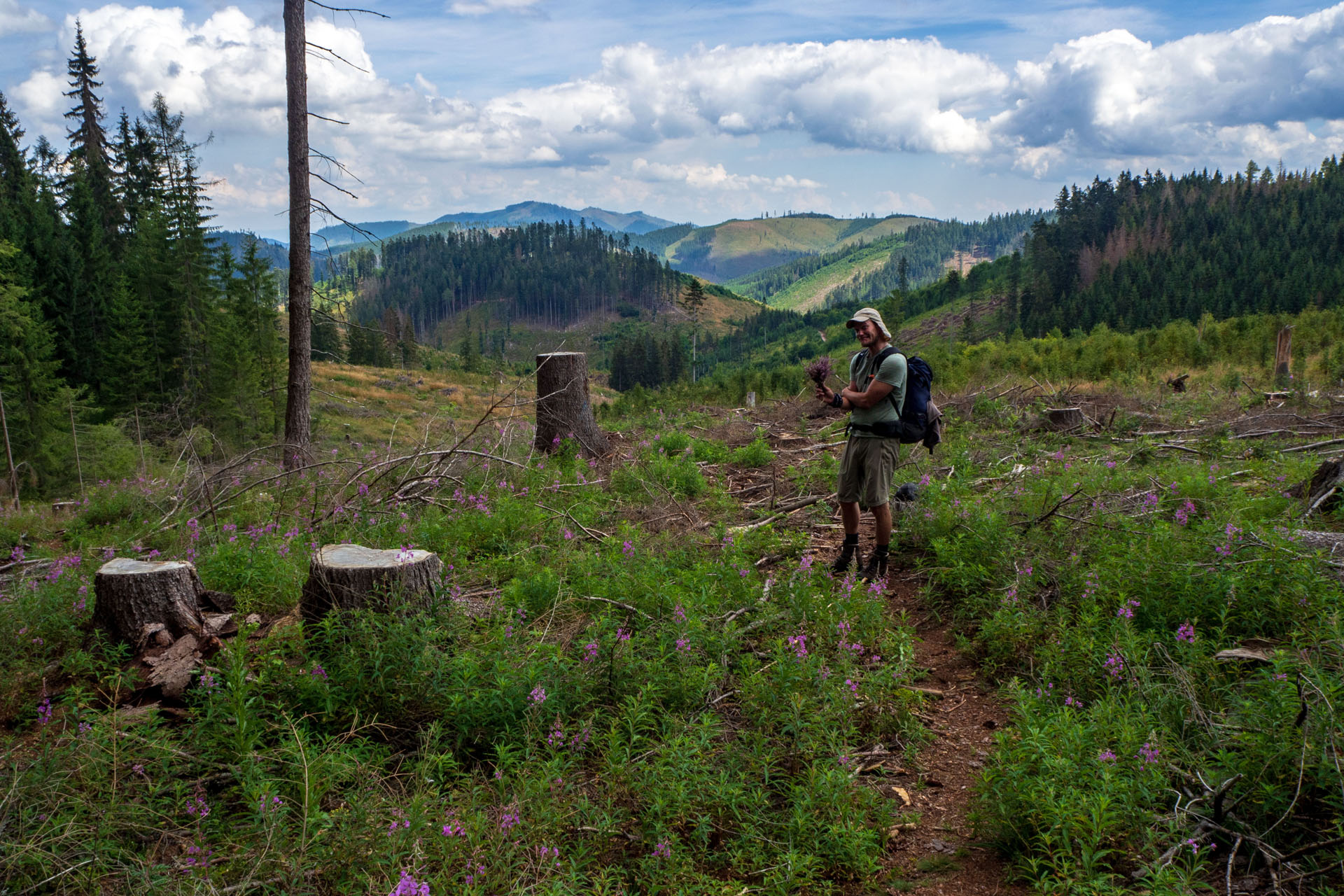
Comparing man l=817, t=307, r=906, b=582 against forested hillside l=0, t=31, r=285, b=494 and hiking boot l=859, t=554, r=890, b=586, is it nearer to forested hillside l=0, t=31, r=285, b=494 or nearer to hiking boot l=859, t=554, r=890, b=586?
hiking boot l=859, t=554, r=890, b=586

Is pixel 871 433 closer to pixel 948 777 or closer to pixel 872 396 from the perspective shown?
pixel 872 396

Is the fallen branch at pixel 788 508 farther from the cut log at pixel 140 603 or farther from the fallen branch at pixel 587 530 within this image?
the cut log at pixel 140 603

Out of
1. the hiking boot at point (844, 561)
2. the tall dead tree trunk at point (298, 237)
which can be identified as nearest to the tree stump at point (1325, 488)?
the hiking boot at point (844, 561)

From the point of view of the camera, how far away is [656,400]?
20.9m

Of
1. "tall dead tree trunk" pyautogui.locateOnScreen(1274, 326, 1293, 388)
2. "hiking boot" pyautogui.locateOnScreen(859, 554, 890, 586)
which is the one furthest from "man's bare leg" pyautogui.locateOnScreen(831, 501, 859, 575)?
"tall dead tree trunk" pyautogui.locateOnScreen(1274, 326, 1293, 388)

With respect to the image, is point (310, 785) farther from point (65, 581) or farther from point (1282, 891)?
point (1282, 891)

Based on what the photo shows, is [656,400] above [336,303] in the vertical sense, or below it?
below

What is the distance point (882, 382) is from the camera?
6.13m

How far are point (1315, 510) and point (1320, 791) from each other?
13.8 ft

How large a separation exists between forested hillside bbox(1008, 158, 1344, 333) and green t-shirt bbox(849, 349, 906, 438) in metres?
66.4

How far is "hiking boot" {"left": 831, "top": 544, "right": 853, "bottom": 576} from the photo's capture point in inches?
259

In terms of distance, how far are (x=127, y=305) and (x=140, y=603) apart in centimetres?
3868

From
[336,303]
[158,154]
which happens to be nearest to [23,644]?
[336,303]

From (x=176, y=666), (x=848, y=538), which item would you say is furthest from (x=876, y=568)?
(x=176, y=666)
